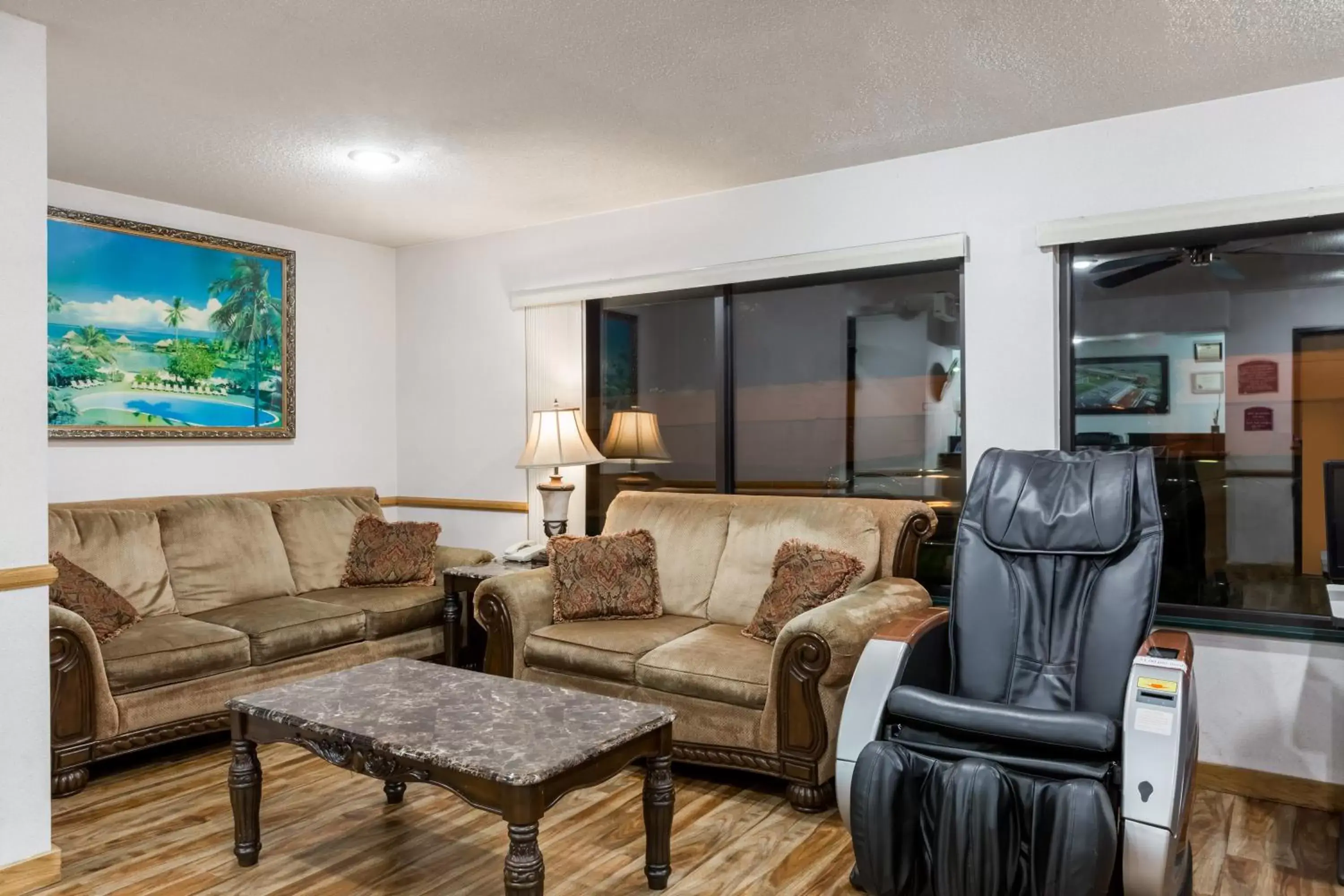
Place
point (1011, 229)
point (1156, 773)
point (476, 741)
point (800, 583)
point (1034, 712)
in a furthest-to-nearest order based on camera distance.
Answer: point (1011, 229) < point (800, 583) < point (476, 741) < point (1034, 712) < point (1156, 773)

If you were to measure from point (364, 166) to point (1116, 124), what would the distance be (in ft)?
10.2

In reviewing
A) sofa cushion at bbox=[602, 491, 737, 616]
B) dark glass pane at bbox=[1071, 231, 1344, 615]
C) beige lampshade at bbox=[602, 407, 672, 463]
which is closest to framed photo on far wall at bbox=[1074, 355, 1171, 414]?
dark glass pane at bbox=[1071, 231, 1344, 615]

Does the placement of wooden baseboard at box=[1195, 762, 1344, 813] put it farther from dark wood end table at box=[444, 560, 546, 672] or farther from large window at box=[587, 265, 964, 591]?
dark wood end table at box=[444, 560, 546, 672]

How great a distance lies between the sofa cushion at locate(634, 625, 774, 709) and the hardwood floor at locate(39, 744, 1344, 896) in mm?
368

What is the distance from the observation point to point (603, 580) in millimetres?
4031

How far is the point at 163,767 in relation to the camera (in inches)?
144

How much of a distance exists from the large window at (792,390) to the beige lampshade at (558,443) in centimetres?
34

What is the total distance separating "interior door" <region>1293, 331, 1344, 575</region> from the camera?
329 centimetres

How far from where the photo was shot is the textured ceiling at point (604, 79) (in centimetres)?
266

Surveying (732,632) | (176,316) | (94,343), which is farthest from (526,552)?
(94,343)

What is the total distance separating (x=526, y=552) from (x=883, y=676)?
262cm

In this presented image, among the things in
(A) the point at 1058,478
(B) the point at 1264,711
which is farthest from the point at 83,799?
(B) the point at 1264,711

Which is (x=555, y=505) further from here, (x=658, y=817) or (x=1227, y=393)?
(x=1227, y=393)

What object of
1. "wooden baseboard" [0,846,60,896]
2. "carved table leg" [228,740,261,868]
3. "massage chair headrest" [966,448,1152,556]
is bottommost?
"wooden baseboard" [0,846,60,896]
